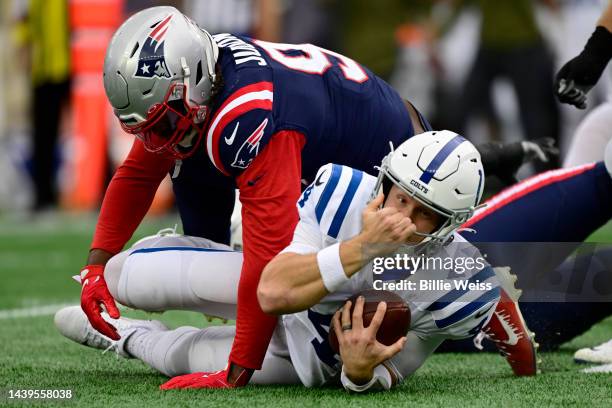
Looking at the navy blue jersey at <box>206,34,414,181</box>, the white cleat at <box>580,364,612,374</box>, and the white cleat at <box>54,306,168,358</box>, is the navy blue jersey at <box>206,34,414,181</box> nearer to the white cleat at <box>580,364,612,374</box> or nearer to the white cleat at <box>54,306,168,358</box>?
the white cleat at <box>54,306,168,358</box>

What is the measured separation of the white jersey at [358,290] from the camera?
3402 millimetres

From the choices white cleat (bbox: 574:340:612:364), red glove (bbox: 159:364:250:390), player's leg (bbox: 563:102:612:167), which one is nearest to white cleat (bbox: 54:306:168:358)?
red glove (bbox: 159:364:250:390)

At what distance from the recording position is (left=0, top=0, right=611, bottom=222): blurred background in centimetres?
888

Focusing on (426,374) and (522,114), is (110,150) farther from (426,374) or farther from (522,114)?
(426,374)

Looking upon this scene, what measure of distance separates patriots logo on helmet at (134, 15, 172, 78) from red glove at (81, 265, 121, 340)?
2.41 ft

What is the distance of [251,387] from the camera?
142 inches

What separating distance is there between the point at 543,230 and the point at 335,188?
1.23 m

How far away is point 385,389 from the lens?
354cm

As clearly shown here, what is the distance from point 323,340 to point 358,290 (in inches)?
7.2

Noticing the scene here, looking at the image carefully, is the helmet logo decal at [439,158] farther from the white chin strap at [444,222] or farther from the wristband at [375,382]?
the wristband at [375,382]

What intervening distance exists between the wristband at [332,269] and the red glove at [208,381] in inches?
19.6

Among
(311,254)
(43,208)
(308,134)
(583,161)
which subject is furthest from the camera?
(43,208)

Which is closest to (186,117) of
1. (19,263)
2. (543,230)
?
(543,230)

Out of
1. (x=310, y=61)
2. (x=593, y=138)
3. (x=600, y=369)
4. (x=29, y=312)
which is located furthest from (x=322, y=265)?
(x=29, y=312)
